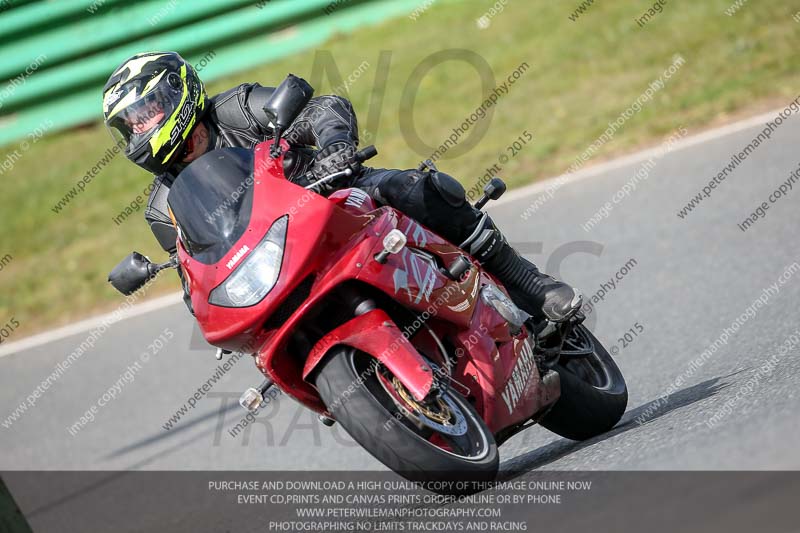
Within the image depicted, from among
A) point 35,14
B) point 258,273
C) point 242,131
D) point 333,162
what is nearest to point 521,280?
point 333,162

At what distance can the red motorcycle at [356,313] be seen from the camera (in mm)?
3674

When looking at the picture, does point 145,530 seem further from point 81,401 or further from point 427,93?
point 427,93

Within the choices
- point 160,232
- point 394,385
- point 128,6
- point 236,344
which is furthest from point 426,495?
point 128,6

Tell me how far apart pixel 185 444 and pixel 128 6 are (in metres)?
6.60

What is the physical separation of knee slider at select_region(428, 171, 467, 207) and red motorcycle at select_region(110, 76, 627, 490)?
0.27m

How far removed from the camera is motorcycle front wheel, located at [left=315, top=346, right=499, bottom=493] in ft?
11.8

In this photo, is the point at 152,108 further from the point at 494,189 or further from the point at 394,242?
the point at 494,189

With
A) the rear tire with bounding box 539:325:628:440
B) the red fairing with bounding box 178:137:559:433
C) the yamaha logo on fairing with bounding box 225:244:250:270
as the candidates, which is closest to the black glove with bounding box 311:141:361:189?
the red fairing with bounding box 178:137:559:433

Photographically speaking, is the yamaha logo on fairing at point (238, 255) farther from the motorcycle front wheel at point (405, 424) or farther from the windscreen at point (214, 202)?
the motorcycle front wheel at point (405, 424)

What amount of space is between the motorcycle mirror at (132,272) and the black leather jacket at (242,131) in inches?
12.3

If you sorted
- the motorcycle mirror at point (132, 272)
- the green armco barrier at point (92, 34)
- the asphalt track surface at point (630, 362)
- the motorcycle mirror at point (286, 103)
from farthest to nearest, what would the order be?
1. the green armco barrier at point (92, 34)
2. the motorcycle mirror at point (132, 272)
3. the asphalt track surface at point (630, 362)
4. the motorcycle mirror at point (286, 103)

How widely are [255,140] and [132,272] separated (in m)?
0.90

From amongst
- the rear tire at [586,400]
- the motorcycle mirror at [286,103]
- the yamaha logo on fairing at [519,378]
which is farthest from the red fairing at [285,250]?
the rear tire at [586,400]

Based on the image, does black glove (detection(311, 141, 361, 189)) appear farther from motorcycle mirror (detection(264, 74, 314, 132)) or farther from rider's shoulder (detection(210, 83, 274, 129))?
rider's shoulder (detection(210, 83, 274, 129))
